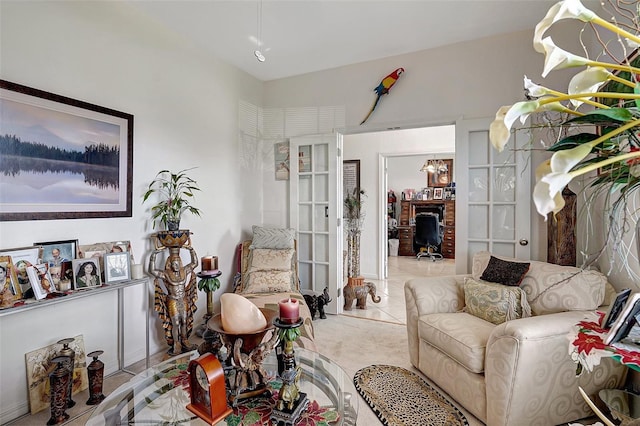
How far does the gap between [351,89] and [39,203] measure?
299cm

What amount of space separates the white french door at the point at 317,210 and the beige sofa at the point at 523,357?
1.49 m

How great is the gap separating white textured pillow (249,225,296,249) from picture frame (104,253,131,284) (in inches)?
52.0

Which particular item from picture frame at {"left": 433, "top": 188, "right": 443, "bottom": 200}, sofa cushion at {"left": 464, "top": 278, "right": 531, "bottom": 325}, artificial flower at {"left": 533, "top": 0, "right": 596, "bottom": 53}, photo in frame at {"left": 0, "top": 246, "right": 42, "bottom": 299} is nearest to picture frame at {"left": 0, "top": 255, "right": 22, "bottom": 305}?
photo in frame at {"left": 0, "top": 246, "right": 42, "bottom": 299}

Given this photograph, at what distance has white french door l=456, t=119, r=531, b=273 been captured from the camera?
2.93m

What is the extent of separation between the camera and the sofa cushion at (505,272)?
7.42ft

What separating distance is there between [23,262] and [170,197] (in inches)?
45.5

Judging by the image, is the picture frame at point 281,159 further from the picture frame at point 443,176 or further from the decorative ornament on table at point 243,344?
the picture frame at point 443,176

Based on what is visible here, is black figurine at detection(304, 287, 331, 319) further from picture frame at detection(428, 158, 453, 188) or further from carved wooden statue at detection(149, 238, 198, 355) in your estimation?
picture frame at detection(428, 158, 453, 188)

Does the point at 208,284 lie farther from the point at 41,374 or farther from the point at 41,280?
the point at 41,374

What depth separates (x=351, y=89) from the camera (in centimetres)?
363

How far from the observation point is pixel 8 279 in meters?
1.81

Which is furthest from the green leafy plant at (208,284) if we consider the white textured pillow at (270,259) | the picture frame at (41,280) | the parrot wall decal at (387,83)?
the parrot wall decal at (387,83)

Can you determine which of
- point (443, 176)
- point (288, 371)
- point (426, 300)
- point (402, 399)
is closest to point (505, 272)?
point (426, 300)

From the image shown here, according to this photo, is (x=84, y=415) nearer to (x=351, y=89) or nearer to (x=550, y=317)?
(x=550, y=317)
